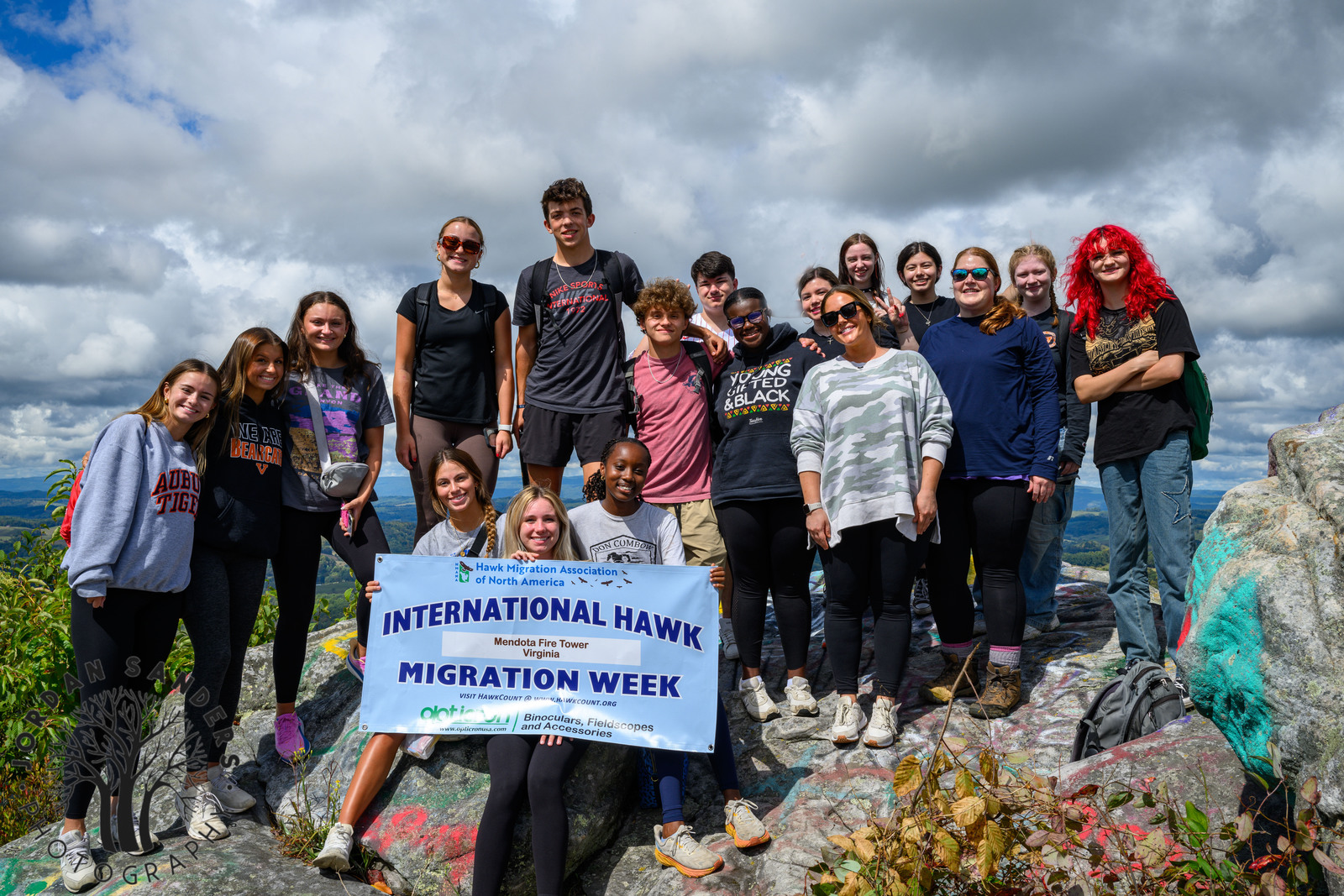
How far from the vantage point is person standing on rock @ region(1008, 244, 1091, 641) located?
240 inches

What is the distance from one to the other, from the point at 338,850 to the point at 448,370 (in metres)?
3.28

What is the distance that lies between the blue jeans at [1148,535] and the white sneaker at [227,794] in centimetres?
598

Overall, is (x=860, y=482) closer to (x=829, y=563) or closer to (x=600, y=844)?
(x=829, y=563)

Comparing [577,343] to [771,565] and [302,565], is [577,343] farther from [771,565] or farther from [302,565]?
[302,565]

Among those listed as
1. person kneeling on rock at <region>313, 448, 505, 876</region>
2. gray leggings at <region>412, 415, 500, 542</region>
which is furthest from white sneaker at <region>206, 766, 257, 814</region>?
gray leggings at <region>412, 415, 500, 542</region>

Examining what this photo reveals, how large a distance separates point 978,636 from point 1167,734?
242 cm

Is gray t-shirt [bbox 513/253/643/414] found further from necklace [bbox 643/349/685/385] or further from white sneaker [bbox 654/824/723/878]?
white sneaker [bbox 654/824/723/878]

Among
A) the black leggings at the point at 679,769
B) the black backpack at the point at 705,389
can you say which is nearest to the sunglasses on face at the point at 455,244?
the black backpack at the point at 705,389

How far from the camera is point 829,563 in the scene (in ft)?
17.2

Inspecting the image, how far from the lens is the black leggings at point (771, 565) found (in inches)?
217

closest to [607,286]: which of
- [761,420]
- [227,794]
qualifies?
[761,420]

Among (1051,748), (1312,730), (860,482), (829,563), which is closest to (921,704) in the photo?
(1051,748)

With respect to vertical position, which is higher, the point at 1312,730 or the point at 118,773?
the point at 1312,730

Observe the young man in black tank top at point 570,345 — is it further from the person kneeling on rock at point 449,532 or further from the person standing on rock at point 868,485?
the person standing on rock at point 868,485
